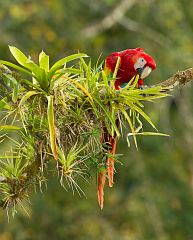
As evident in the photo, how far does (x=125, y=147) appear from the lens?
5.86m

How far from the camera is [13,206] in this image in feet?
5.91

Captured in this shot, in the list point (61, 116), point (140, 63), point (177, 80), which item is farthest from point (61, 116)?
point (140, 63)

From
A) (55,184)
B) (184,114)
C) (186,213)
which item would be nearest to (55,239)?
(55,184)

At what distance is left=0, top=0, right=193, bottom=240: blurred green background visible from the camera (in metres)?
5.71

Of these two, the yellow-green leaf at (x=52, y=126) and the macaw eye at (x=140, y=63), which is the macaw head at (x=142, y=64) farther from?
the yellow-green leaf at (x=52, y=126)

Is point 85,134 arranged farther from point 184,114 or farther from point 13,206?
point 184,114

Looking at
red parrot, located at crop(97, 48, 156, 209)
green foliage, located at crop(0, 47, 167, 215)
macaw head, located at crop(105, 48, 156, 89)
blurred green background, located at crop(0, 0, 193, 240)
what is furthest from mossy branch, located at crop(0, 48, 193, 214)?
blurred green background, located at crop(0, 0, 193, 240)

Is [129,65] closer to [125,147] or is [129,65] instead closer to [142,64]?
[142,64]

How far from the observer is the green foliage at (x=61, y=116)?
171cm

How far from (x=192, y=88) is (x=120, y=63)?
439cm

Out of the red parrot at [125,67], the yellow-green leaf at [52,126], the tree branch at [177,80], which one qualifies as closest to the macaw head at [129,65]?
the red parrot at [125,67]

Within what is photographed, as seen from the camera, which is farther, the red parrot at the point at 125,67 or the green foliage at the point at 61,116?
the red parrot at the point at 125,67

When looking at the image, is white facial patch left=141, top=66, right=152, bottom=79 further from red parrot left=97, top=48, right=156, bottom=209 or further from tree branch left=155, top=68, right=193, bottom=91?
tree branch left=155, top=68, right=193, bottom=91

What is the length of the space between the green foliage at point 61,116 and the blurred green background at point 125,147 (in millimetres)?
3750
